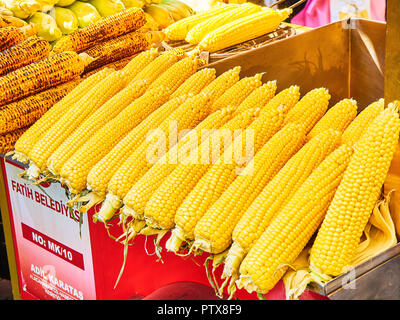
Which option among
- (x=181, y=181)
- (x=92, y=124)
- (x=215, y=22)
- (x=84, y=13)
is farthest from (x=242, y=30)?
(x=181, y=181)

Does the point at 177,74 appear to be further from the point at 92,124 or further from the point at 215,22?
the point at 215,22

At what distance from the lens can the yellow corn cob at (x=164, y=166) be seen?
56.0 inches

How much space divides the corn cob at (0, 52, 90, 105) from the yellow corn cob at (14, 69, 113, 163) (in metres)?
0.14

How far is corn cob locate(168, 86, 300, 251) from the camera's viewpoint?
4.31ft

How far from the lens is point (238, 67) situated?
6.61ft

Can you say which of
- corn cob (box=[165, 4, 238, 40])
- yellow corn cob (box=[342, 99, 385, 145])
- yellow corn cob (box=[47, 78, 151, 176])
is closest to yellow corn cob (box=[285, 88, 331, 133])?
yellow corn cob (box=[342, 99, 385, 145])

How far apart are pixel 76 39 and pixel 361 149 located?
1589 mm

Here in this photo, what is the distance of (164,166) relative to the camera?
4.91 feet

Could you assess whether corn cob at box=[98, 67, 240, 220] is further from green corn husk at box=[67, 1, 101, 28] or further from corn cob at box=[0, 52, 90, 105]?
green corn husk at box=[67, 1, 101, 28]

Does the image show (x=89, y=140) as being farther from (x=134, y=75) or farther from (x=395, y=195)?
(x=395, y=195)

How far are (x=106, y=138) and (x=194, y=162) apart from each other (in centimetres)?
38

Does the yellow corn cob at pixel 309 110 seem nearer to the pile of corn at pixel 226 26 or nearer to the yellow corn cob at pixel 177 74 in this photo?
the yellow corn cob at pixel 177 74

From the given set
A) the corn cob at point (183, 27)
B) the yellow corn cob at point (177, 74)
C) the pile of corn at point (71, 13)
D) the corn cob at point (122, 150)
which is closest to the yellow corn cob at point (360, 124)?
the corn cob at point (122, 150)

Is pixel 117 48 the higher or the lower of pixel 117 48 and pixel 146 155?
the higher
